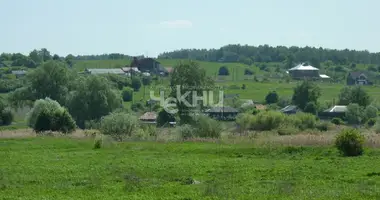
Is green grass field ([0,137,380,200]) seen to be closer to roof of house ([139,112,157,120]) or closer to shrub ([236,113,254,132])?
shrub ([236,113,254,132])

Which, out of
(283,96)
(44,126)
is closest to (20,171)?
(44,126)

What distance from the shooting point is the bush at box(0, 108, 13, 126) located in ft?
239

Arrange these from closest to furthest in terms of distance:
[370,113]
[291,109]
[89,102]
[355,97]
→ [89,102] → [370,113] → [291,109] → [355,97]

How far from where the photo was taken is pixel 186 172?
2317 cm

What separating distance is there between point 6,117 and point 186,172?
54921mm

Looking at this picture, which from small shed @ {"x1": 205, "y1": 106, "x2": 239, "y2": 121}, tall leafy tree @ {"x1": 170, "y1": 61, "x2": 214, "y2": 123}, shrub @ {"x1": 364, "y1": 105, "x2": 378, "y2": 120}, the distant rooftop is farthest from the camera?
the distant rooftop

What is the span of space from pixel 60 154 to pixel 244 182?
14.2 m

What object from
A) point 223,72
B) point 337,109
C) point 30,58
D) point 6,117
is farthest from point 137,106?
point 30,58

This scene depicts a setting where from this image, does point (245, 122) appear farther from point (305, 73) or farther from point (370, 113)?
point (305, 73)

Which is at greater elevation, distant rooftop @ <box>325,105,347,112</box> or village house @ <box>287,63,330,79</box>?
village house @ <box>287,63,330,79</box>

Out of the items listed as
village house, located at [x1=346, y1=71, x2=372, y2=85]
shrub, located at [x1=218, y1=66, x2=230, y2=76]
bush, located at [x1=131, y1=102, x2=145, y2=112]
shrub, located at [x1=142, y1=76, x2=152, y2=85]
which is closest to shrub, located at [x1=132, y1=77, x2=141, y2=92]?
shrub, located at [x1=142, y1=76, x2=152, y2=85]

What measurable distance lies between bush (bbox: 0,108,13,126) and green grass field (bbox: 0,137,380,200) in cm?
3934

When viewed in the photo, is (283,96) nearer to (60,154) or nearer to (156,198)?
(60,154)

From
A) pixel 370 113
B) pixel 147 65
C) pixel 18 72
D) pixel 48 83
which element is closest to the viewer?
pixel 48 83
